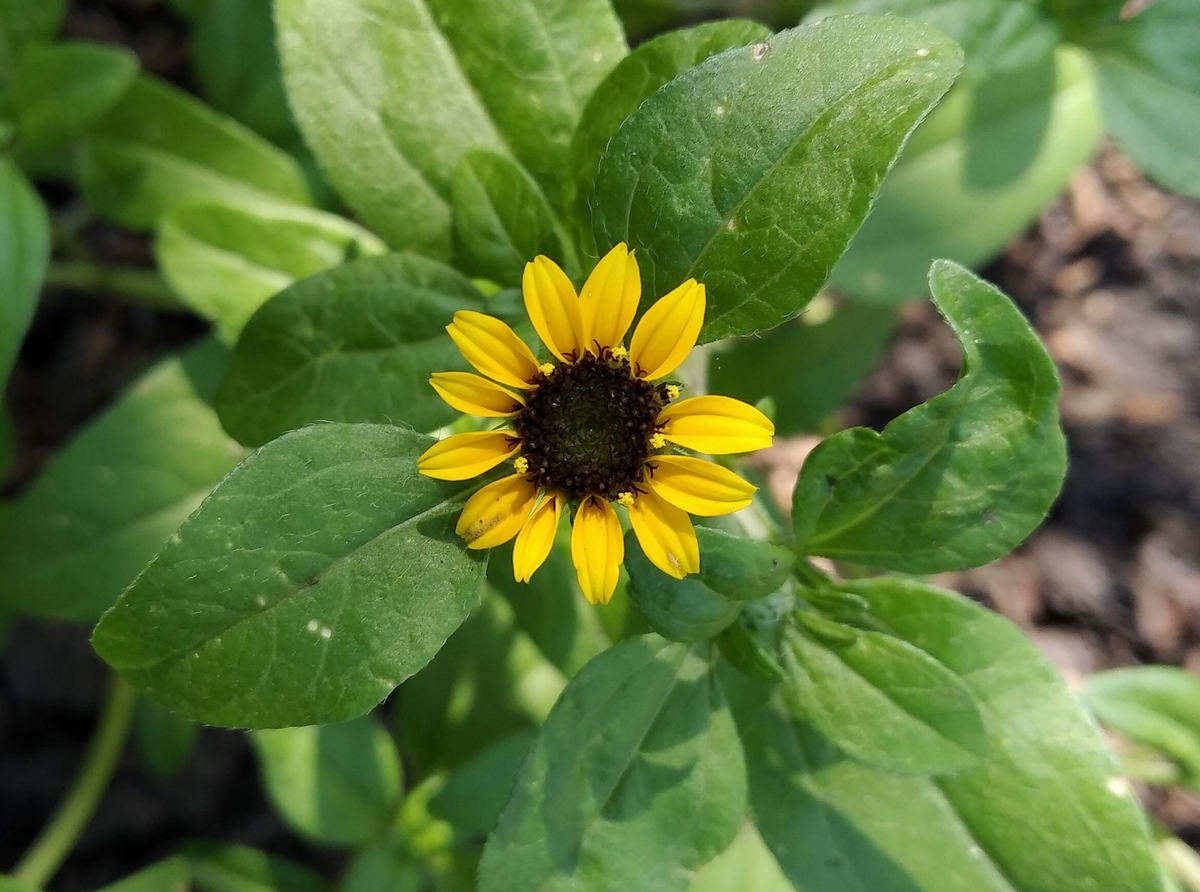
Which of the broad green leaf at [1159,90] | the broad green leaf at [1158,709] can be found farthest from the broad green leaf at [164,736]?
the broad green leaf at [1159,90]

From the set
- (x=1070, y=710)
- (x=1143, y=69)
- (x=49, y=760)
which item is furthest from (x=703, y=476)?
(x=49, y=760)

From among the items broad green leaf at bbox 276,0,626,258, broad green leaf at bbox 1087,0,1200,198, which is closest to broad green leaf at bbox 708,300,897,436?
broad green leaf at bbox 1087,0,1200,198

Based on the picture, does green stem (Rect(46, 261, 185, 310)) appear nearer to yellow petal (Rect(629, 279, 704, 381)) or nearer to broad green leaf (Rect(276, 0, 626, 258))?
broad green leaf (Rect(276, 0, 626, 258))

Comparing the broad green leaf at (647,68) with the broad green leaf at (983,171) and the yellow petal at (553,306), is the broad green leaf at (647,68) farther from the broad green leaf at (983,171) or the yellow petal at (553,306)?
the broad green leaf at (983,171)

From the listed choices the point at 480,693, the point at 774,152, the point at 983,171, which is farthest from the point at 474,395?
the point at 983,171

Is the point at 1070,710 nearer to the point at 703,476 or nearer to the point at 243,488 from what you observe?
the point at 703,476

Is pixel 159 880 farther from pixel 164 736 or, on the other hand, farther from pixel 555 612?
pixel 555 612
